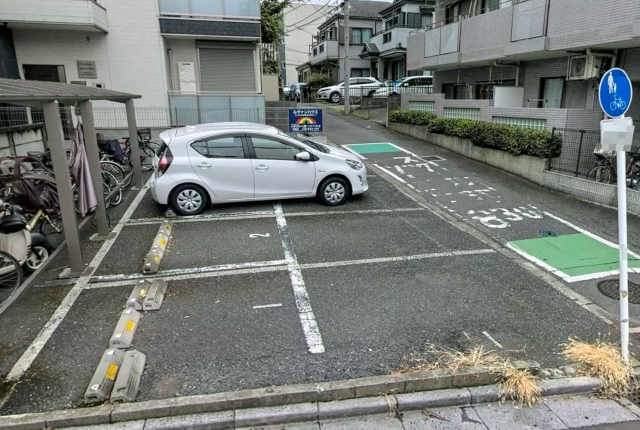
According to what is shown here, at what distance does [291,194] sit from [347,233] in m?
1.71

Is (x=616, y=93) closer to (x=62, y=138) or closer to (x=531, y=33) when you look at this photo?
(x=62, y=138)

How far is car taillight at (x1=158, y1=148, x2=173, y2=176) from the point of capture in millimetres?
7340

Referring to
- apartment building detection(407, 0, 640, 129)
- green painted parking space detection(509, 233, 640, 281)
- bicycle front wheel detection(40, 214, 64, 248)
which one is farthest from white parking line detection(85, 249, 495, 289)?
apartment building detection(407, 0, 640, 129)

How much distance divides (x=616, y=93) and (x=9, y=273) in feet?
20.5

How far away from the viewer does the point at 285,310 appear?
4.53 meters

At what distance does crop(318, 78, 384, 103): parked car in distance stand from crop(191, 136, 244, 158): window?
65.4 ft

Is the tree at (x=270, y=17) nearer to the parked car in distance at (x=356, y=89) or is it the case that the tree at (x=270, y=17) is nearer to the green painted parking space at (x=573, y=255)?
the parked car in distance at (x=356, y=89)

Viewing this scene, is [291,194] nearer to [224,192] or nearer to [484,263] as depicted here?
[224,192]

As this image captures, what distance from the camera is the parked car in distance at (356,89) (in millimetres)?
26625

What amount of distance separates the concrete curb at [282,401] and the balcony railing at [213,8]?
45.8 ft

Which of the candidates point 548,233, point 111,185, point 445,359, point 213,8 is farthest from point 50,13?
point 445,359

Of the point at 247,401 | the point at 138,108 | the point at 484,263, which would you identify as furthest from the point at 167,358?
the point at 138,108

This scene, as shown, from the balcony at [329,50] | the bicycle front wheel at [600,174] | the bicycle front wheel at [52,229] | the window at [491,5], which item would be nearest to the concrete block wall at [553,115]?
the bicycle front wheel at [600,174]

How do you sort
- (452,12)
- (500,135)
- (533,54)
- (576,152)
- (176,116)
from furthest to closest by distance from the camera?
(452,12) < (176,116) < (533,54) < (500,135) < (576,152)
